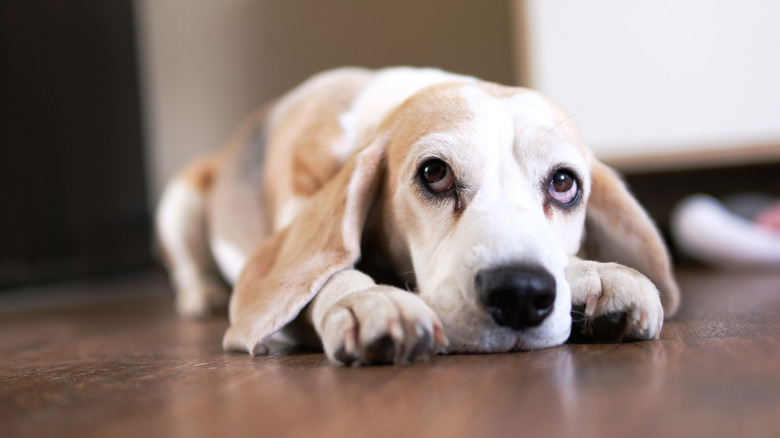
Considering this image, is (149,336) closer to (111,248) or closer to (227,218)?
(227,218)

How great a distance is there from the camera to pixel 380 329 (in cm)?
135

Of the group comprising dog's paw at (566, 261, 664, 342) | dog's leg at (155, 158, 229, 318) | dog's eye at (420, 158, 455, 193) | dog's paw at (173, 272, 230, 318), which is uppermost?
dog's eye at (420, 158, 455, 193)

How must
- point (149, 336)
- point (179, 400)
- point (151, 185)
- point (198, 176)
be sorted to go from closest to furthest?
1. point (179, 400)
2. point (149, 336)
3. point (198, 176)
4. point (151, 185)

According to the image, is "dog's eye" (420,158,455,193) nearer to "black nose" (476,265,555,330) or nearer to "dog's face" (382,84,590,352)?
"dog's face" (382,84,590,352)

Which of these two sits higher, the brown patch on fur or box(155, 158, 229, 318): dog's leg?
the brown patch on fur

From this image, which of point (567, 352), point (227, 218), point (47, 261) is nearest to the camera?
point (567, 352)

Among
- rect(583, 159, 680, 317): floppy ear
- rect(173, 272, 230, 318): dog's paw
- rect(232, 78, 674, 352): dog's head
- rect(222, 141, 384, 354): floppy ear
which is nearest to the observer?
rect(232, 78, 674, 352): dog's head

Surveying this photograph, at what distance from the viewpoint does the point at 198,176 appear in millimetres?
3652

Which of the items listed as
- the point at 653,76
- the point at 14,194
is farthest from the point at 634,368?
the point at 14,194

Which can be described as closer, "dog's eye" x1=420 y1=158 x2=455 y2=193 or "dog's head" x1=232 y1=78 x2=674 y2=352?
"dog's head" x1=232 y1=78 x2=674 y2=352

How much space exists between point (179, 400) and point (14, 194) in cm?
412

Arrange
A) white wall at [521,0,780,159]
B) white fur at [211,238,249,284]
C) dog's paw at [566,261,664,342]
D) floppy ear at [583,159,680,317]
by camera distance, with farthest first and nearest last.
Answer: white wall at [521,0,780,159], white fur at [211,238,249,284], floppy ear at [583,159,680,317], dog's paw at [566,261,664,342]

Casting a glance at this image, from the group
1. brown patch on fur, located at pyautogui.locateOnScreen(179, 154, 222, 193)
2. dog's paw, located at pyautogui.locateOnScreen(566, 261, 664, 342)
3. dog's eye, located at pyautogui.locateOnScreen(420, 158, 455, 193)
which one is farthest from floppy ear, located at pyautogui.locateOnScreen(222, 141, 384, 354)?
brown patch on fur, located at pyautogui.locateOnScreen(179, 154, 222, 193)

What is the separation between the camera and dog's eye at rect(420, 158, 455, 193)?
175cm
